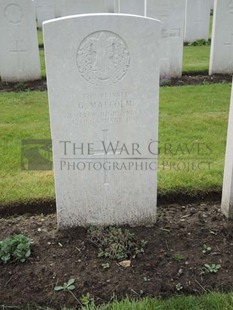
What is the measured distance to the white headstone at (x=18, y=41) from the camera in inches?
280

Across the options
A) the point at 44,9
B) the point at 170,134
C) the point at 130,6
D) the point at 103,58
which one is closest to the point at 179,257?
the point at 103,58

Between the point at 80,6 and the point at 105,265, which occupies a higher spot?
the point at 80,6

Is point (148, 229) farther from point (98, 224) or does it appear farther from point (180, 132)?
point (180, 132)

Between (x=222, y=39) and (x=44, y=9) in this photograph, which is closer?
(x=222, y=39)

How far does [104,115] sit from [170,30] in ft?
17.6

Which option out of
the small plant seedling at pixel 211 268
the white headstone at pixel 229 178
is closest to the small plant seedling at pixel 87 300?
the small plant seedling at pixel 211 268

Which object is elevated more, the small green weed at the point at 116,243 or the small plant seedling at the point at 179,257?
the small green weed at the point at 116,243

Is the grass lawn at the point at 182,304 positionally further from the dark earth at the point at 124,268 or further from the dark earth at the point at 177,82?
the dark earth at the point at 177,82

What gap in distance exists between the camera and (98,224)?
3135mm

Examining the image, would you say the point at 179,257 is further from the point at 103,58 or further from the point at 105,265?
the point at 103,58

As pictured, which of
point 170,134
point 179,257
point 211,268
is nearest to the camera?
point 211,268

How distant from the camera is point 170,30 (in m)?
7.59

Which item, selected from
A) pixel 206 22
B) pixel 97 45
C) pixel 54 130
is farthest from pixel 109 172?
pixel 206 22

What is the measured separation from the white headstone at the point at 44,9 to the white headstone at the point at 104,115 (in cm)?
1315
